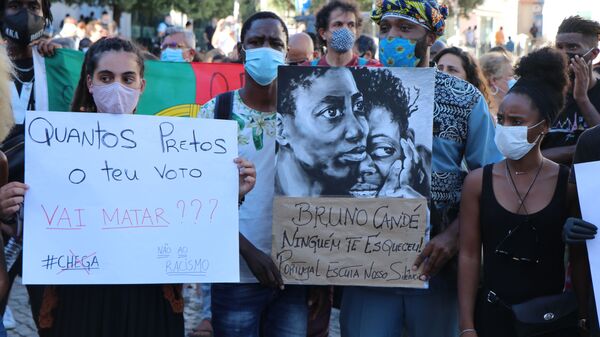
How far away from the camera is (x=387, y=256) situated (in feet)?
11.9

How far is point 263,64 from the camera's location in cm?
385

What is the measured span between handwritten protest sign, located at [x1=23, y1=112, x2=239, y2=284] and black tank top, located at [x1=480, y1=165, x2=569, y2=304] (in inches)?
40.2

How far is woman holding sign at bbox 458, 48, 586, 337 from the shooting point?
11.2 ft

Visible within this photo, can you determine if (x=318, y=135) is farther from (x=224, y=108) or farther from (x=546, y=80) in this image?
(x=546, y=80)

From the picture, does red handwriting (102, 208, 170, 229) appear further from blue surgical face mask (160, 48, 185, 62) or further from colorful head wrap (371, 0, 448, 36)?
blue surgical face mask (160, 48, 185, 62)

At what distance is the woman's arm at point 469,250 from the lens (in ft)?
11.6

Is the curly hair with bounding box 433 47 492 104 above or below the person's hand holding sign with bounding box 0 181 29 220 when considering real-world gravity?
above

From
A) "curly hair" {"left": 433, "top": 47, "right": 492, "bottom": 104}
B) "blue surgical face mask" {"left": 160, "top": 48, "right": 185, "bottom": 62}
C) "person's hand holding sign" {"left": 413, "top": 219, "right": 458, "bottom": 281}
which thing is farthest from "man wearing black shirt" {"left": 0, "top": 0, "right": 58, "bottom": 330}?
"blue surgical face mask" {"left": 160, "top": 48, "right": 185, "bottom": 62}

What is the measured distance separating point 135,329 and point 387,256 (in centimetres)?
106

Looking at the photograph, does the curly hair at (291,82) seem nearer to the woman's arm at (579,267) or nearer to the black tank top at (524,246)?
the black tank top at (524,246)

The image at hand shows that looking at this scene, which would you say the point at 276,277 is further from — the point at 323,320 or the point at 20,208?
the point at 20,208

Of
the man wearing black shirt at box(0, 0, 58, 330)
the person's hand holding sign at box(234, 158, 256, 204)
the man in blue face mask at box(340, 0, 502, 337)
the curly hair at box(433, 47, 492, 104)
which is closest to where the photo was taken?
the person's hand holding sign at box(234, 158, 256, 204)

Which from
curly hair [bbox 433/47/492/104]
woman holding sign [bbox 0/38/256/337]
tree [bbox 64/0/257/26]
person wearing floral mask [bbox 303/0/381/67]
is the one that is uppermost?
tree [bbox 64/0/257/26]

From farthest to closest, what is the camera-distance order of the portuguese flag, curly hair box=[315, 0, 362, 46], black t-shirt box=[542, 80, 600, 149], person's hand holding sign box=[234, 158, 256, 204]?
curly hair box=[315, 0, 362, 46] < the portuguese flag < black t-shirt box=[542, 80, 600, 149] < person's hand holding sign box=[234, 158, 256, 204]
